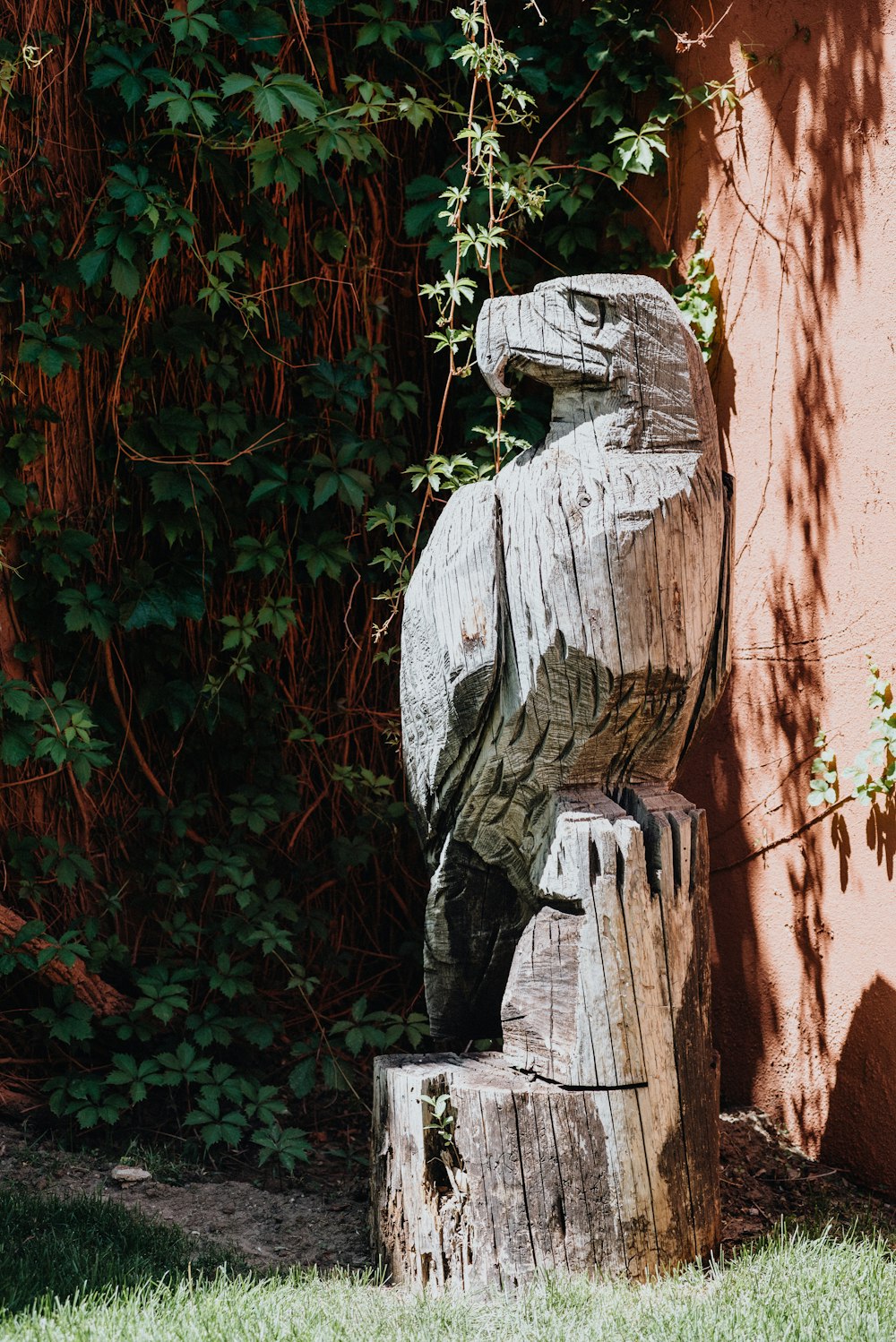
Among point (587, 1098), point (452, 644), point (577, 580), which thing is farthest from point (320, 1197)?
point (577, 580)

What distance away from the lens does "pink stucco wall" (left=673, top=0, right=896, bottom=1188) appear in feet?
10.6

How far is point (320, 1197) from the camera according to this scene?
347 cm

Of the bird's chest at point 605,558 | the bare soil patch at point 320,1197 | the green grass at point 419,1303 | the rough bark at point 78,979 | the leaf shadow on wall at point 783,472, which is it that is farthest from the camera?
the rough bark at point 78,979

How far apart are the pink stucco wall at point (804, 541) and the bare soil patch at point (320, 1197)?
0.34 feet

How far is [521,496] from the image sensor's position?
265 cm

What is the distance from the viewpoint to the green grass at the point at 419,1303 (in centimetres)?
233

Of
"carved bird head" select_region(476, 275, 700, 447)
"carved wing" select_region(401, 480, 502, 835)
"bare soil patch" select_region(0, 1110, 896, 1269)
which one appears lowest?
"bare soil patch" select_region(0, 1110, 896, 1269)

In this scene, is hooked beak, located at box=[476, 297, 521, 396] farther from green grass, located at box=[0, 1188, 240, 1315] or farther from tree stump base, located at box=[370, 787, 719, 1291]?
green grass, located at box=[0, 1188, 240, 1315]

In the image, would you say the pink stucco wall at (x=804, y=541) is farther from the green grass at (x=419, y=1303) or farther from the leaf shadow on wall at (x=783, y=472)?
the green grass at (x=419, y=1303)

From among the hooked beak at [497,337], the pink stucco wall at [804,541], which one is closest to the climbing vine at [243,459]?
the pink stucco wall at [804,541]

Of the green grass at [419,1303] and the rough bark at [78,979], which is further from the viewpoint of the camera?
the rough bark at [78,979]

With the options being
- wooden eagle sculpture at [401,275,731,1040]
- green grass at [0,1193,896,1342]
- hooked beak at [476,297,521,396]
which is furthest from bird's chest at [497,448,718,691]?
green grass at [0,1193,896,1342]

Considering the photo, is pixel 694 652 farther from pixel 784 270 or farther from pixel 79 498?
pixel 79 498

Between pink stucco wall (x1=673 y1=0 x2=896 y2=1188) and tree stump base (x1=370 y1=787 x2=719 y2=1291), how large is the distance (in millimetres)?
729
